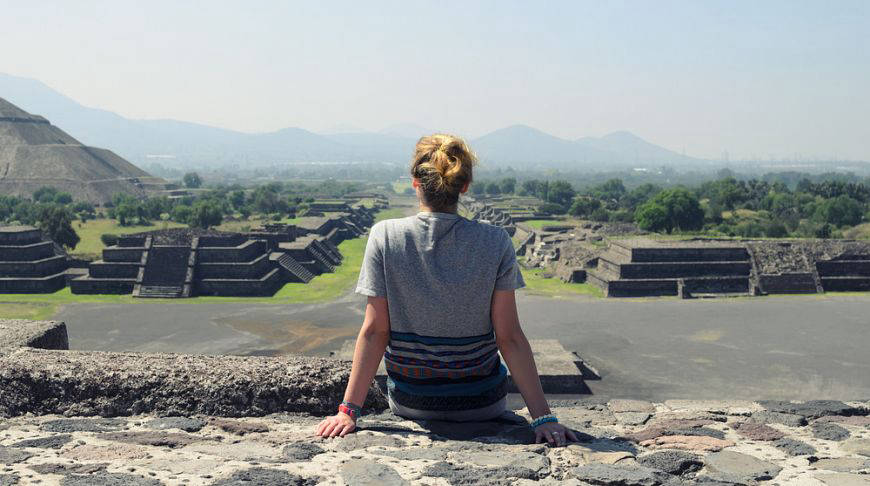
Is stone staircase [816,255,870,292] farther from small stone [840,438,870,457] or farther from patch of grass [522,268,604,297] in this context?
small stone [840,438,870,457]

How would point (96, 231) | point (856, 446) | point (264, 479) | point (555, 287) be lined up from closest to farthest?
1. point (264, 479)
2. point (856, 446)
3. point (555, 287)
4. point (96, 231)

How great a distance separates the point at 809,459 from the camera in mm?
3877

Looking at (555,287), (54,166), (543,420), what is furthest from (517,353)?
(54,166)

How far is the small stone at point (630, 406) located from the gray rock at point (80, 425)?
3444 mm

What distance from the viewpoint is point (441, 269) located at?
3.82m

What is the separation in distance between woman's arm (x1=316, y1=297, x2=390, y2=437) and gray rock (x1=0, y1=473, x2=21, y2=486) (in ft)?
4.89

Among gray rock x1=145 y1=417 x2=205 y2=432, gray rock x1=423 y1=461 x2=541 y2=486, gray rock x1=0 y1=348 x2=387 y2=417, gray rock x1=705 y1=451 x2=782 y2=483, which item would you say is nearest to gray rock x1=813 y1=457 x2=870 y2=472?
gray rock x1=705 y1=451 x2=782 y2=483

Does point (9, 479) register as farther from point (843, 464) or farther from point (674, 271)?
point (674, 271)

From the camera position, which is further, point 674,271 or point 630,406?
point 674,271

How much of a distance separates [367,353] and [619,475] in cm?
149

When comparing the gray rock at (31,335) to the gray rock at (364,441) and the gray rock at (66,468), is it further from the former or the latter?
the gray rock at (364,441)

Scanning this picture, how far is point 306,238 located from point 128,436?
41876 mm

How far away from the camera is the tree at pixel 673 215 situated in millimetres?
52844

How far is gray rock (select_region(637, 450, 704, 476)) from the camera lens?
3.62 metres
